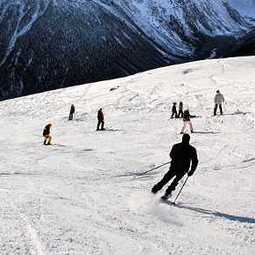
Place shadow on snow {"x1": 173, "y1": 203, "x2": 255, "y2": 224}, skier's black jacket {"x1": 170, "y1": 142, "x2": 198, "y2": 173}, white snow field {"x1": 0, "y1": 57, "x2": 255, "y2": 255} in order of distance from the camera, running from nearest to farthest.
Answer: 1. white snow field {"x1": 0, "y1": 57, "x2": 255, "y2": 255}
2. shadow on snow {"x1": 173, "y1": 203, "x2": 255, "y2": 224}
3. skier's black jacket {"x1": 170, "y1": 142, "x2": 198, "y2": 173}

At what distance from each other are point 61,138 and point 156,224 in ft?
62.2

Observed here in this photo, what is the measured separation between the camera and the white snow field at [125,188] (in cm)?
898

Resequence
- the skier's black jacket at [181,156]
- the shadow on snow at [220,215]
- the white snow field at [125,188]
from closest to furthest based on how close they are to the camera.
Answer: the white snow field at [125,188], the shadow on snow at [220,215], the skier's black jacket at [181,156]

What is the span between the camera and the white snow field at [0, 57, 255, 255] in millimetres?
8984

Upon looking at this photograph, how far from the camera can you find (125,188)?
13562 millimetres

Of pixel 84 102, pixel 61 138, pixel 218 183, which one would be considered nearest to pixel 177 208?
pixel 218 183

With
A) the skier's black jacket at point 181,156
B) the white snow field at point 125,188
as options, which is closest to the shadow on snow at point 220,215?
the white snow field at point 125,188

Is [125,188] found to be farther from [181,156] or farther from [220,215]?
[220,215]

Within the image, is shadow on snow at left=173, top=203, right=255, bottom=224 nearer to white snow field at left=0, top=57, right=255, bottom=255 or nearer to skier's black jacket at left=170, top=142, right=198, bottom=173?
white snow field at left=0, top=57, right=255, bottom=255

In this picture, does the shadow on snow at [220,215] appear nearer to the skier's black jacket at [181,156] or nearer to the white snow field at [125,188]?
the white snow field at [125,188]

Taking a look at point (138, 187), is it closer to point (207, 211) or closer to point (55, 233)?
point (207, 211)

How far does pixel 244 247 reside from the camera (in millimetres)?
9023

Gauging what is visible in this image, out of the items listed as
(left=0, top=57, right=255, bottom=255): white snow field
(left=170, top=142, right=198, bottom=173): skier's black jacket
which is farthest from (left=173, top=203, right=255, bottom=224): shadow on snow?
(left=170, top=142, right=198, bottom=173): skier's black jacket

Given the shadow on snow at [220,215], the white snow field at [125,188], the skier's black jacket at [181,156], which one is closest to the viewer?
the white snow field at [125,188]
